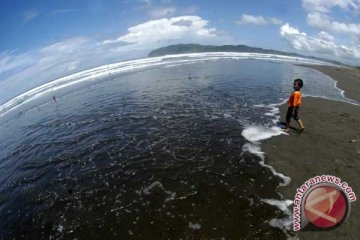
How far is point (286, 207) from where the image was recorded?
8.16m

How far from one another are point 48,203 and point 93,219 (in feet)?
8.74

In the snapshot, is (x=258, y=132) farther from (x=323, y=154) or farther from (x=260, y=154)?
(x=323, y=154)

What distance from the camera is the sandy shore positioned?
24.2 feet

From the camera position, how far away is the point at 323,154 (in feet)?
37.2

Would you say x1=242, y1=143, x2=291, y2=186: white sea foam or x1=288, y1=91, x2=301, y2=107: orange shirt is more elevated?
x1=288, y1=91, x2=301, y2=107: orange shirt

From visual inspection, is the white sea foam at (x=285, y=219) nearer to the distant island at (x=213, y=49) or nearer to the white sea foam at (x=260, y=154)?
the white sea foam at (x=260, y=154)

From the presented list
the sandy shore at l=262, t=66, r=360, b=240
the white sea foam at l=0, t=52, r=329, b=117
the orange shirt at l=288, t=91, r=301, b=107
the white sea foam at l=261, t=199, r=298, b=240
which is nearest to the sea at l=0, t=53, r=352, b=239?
the white sea foam at l=261, t=199, r=298, b=240

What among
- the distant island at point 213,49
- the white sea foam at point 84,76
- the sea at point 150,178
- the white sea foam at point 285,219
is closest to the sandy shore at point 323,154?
the white sea foam at point 285,219

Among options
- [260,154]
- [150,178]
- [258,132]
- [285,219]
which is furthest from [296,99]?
[150,178]

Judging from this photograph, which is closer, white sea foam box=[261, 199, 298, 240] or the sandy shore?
white sea foam box=[261, 199, 298, 240]

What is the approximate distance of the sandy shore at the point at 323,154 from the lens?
739 centimetres

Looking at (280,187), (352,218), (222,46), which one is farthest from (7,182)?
(222,46)

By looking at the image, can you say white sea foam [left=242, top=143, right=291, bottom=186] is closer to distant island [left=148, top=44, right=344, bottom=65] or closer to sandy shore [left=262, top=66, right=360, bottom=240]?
sandy shore [left=262, top=66, right=360, bottom=240]

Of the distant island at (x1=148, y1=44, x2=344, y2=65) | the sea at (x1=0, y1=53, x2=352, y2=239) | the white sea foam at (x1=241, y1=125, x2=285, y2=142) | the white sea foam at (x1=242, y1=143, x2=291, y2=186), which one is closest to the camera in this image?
the sea at (x1=0, y1=53, x2=352, y2=239)
